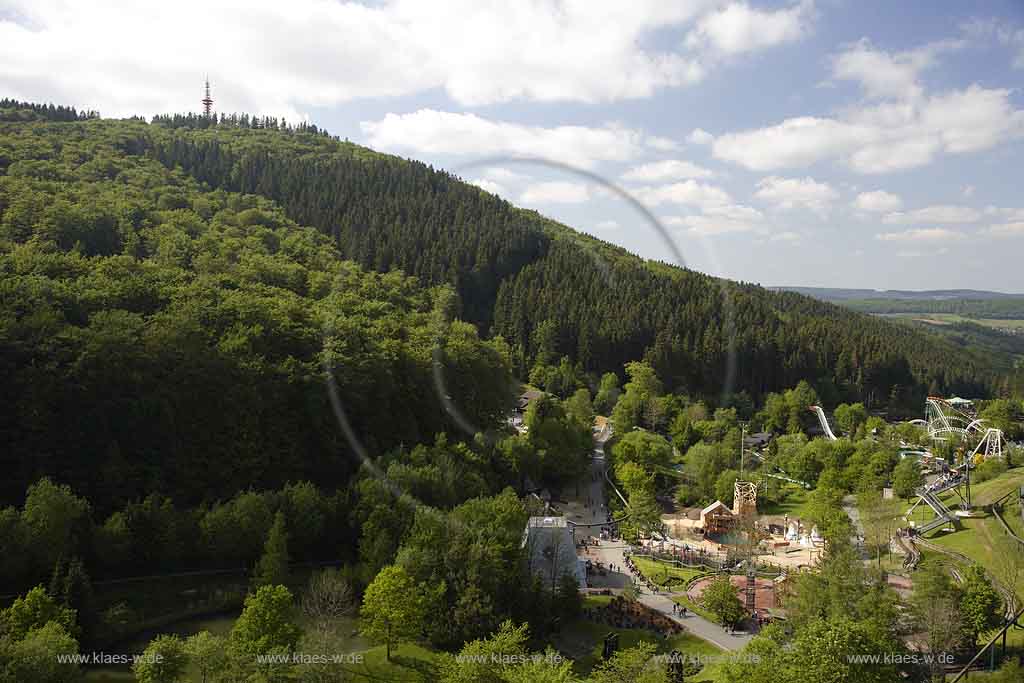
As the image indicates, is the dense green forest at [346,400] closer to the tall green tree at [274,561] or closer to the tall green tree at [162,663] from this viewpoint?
the tall green tree at [274,561]

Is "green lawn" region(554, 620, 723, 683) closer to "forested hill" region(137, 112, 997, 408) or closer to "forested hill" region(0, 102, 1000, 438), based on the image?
"forested hill" region(137, 112, 997, 408)

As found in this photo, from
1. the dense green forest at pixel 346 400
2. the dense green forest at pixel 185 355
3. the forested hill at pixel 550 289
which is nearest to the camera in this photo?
the dense green forest at pixel 346 400

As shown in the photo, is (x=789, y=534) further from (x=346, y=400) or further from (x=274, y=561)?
(x=274, y=561)

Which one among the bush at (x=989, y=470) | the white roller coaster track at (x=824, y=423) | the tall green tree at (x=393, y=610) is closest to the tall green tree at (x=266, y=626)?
the tall green tree at (x=393, y=610)

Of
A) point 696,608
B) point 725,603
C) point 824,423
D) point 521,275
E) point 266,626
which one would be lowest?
point 696,608

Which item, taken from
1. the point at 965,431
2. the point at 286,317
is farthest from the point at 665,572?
the point at 965,431
